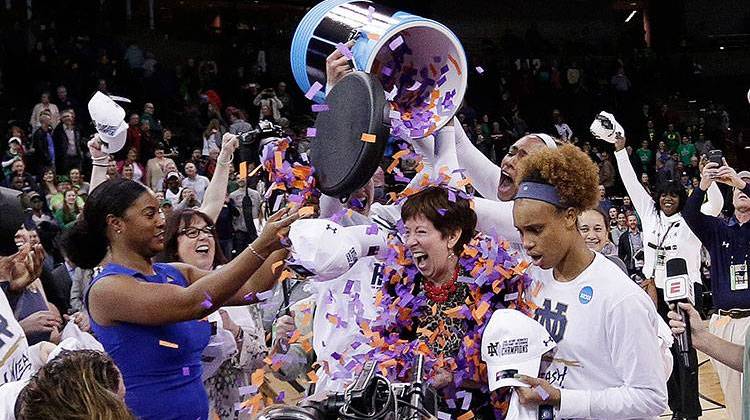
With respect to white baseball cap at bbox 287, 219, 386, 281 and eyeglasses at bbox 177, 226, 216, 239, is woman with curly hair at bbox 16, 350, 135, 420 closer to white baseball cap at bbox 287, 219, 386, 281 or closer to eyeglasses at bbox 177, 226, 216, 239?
white baseball cap at bbox 287, 219, 386, 281

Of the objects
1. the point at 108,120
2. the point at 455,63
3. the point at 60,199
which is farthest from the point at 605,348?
the point at 60,199

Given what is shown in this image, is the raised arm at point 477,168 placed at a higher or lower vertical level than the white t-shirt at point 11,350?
higher

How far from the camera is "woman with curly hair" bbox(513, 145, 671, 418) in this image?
7.06 feet

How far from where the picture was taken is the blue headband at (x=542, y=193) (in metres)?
2.24

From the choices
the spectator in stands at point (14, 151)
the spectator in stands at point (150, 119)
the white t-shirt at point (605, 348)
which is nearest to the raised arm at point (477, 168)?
the white t-shirt at point (605, 348)

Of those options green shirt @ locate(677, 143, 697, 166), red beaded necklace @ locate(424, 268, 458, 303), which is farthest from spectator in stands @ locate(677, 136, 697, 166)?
red beaded necklace @ locate(424, 268, 458, 303)

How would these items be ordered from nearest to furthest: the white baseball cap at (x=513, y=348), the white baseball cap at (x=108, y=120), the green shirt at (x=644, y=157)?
the white baseball cap at (x=513, y=348) → the white baseball cap at (x=108, y=120) → the green shirt at (x=644, y=157)

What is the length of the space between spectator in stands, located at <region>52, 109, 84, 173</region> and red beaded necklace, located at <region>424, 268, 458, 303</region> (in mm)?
9136

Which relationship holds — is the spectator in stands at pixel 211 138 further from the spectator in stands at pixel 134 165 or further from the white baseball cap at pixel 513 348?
the white baseball cap at pixel 513 348

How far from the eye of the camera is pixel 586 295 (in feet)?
7.29

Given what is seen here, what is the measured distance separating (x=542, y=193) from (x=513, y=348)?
0.39 m

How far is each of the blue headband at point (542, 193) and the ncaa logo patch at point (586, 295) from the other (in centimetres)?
19

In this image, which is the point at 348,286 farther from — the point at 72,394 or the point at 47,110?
the point at 47,110

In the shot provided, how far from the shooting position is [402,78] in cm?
269
